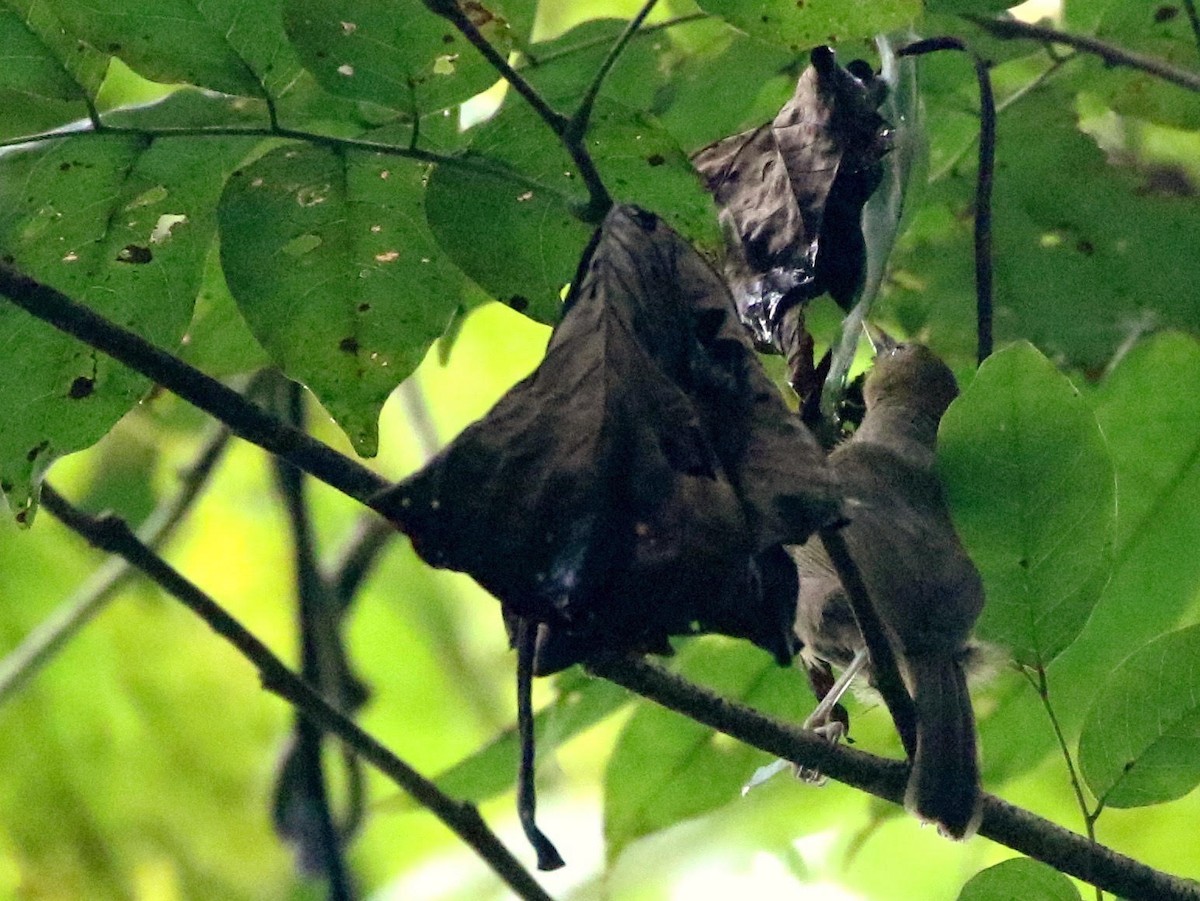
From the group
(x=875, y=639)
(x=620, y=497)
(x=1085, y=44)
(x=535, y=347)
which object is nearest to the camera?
(x=620, y=497)

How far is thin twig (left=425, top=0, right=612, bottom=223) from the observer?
0.62 metres

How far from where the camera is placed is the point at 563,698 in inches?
43.9

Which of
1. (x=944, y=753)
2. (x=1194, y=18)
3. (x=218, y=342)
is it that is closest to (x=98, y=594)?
(x=218, y=342)

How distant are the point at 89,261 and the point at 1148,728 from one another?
0.67 m

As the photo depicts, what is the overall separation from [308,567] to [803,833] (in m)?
0.58

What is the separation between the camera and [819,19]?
A: 2.15 ft

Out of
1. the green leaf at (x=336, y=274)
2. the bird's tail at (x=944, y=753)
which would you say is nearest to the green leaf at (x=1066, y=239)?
the bird's tail at (x=944, y=753)

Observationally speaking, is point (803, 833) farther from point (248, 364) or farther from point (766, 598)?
point (766, 598)

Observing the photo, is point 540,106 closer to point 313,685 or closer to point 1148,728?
point 1148,728

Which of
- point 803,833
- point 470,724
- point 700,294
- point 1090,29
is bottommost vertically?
point 470,724

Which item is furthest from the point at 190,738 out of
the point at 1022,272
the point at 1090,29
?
the point at 1090,29

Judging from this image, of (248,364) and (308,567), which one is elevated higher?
(248,364)

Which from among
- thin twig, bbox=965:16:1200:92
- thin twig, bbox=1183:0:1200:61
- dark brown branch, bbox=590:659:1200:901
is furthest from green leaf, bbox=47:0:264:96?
thin twig, bbox=1183:0:1200:61

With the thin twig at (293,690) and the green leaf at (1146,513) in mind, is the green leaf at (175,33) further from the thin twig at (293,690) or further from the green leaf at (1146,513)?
the green leaf at (1146,513)
